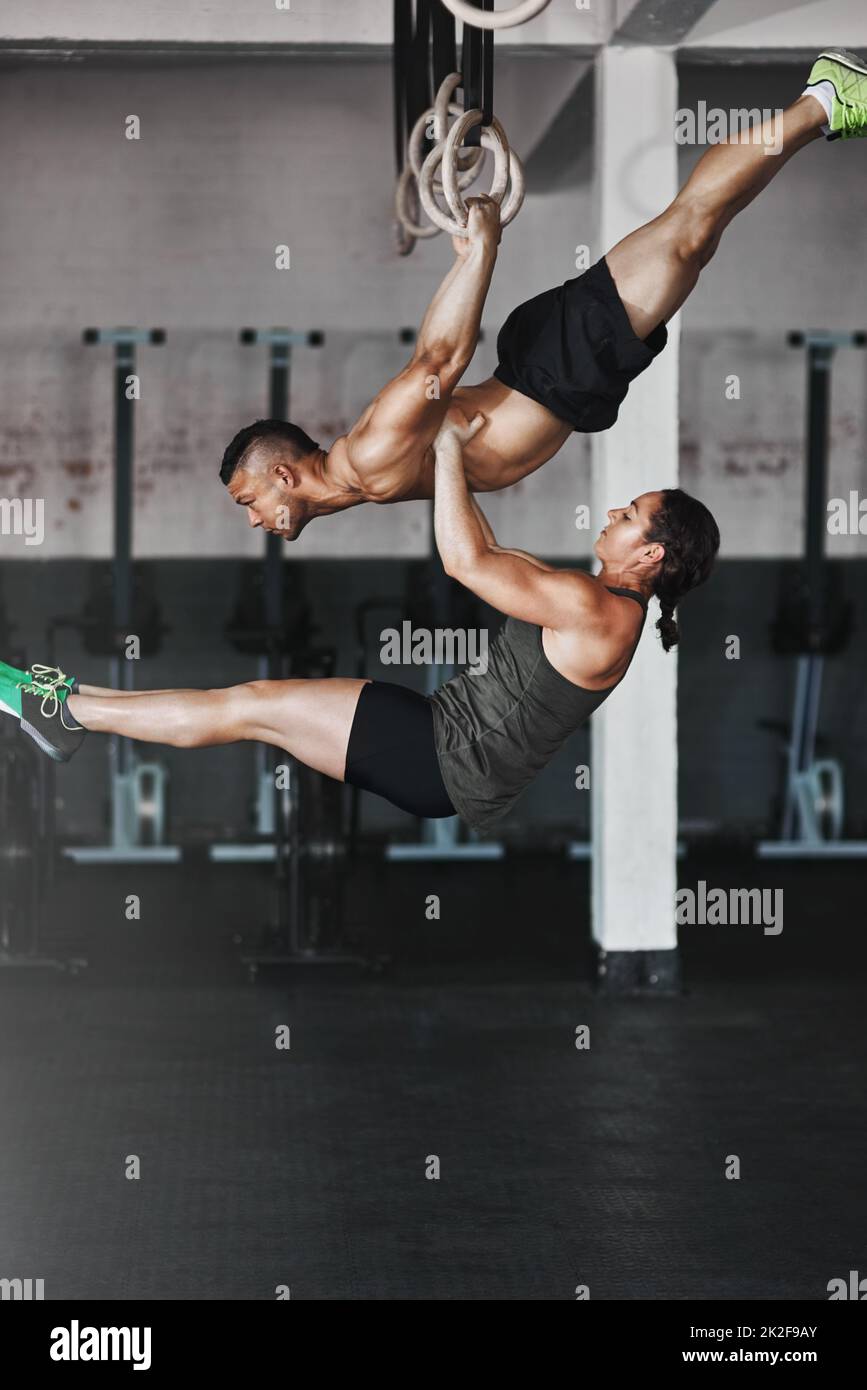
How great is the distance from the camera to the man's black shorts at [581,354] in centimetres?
323

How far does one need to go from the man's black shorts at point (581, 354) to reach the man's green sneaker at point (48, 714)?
3.64 feet

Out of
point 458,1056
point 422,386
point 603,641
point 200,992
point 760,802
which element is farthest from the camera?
point 760,802

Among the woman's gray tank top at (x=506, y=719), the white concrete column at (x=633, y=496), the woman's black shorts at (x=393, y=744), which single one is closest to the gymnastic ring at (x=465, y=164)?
the woman's gray tank top at (x=506, y=719)

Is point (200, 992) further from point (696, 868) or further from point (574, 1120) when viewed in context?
point (696, 868)

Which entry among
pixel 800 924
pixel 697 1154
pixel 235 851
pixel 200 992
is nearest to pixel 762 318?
pixel 800 924

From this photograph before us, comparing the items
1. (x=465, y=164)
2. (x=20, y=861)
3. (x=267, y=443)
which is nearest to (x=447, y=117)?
(x=465, y=164)

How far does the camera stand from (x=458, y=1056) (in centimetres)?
564

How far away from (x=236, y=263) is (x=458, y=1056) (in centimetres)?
507

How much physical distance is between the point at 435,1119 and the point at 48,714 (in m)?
2.21

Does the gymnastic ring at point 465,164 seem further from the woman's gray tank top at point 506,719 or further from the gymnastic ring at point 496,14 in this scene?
the woman's gray tank top at point 506,719

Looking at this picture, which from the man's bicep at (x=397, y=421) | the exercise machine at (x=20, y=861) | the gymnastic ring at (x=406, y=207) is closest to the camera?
the man's bicep at (x=397, y=421)

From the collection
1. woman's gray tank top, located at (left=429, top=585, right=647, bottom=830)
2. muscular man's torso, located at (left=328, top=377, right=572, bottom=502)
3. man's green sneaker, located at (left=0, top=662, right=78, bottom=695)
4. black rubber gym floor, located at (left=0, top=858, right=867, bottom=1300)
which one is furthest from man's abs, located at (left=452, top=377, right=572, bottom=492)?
black rubber gym floor, located at (left=0, top=858, right=867, bottom=1300)

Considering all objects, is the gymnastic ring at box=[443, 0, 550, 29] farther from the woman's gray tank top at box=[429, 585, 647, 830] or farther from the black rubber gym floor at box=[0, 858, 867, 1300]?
the black rubber gym floor at box=[0, 858, 867, 1300]

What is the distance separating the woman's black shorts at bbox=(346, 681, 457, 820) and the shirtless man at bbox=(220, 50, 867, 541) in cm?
40
